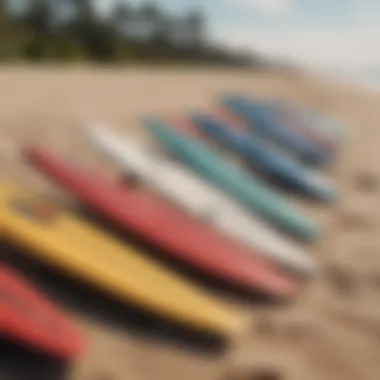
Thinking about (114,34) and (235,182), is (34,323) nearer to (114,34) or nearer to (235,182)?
(235,182)

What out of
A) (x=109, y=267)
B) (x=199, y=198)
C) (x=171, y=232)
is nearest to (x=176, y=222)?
(x=171, y=232)

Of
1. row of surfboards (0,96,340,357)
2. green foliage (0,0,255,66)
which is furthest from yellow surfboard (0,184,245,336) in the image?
green foliage (0,0,255,66)

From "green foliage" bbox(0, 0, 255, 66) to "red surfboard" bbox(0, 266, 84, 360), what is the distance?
7.43m

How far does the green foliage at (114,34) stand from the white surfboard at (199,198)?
20.4 feet

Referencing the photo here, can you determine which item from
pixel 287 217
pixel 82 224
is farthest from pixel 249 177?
pixel 82 224

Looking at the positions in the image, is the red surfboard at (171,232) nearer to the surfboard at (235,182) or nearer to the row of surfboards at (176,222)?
the row of surfboards at (176,222)

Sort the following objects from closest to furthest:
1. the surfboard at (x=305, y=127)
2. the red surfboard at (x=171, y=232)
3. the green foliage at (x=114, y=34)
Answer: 1. the red surfboard at (x=171, y=232)
2. the surfboard at (x=305, y=127)
3. the green foliage at (x=114, y=34)

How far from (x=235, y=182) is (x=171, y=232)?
0.78 m

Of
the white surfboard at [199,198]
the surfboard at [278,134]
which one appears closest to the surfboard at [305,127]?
the surfboard at [278,134]

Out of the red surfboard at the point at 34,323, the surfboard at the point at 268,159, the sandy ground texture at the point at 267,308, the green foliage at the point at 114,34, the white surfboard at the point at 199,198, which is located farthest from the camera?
the green foliage at the point at 114,34

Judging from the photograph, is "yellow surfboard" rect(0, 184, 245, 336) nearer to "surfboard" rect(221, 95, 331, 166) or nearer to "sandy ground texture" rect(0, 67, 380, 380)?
"sandy ground texture" rect(0, 67, 380, 380)

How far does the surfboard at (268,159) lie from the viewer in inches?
127

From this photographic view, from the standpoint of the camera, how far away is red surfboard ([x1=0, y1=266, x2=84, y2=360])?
1.58m

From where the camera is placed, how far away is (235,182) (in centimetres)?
300
